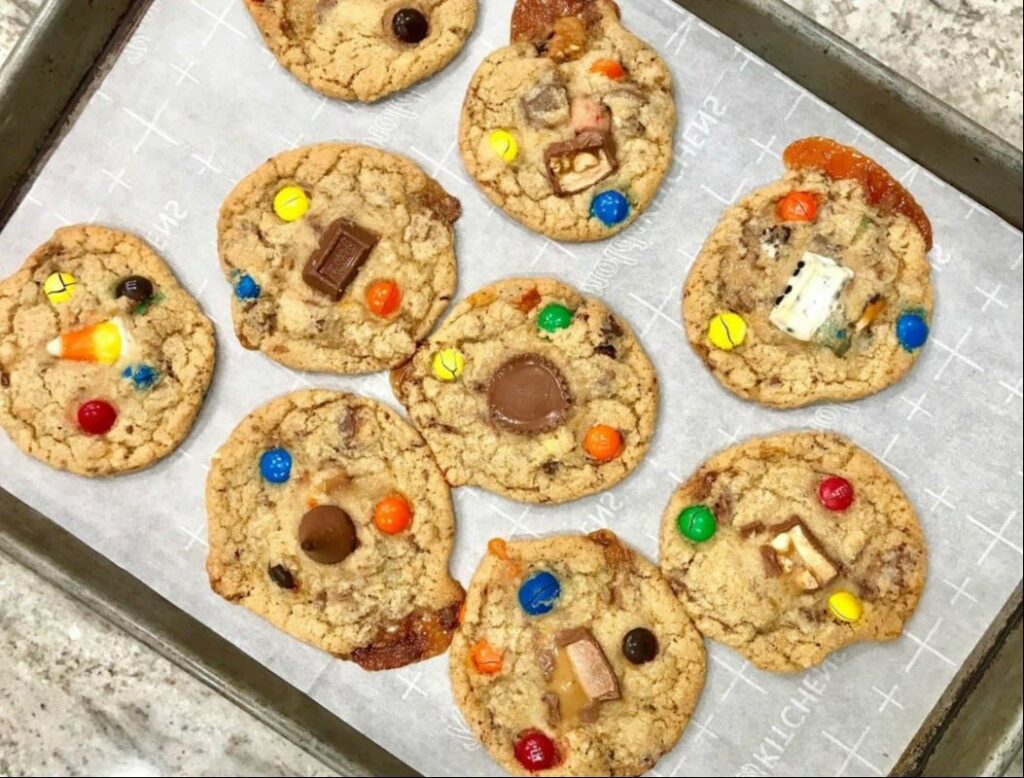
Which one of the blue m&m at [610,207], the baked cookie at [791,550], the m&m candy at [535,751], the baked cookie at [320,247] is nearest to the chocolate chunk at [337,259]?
the baked cookie at [320,247]

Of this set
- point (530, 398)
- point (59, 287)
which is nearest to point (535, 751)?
point (530, 398)

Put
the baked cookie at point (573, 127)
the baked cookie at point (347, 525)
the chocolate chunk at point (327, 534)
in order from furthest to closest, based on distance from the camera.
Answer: the baked cookie at point (573, 127) < the baked cookie at point (347, 525) < the chocolate chunk at point (327, 534)

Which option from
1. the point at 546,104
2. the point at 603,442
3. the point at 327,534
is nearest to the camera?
the point at 327,534

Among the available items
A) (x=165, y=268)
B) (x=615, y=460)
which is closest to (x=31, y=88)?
(x=165, y=268)

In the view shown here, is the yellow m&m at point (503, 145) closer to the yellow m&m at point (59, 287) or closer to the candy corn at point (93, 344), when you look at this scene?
the candy corn at point (93, 344)

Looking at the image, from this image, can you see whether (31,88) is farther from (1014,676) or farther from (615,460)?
(1014,676)

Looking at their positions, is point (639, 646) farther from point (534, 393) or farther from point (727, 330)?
point (727, 330)
